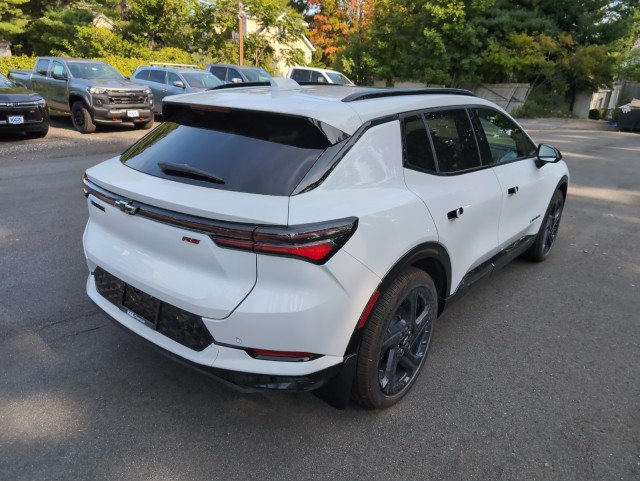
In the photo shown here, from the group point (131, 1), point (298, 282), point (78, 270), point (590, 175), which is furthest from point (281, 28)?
point (298, 282)

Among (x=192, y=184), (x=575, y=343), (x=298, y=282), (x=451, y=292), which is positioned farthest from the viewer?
(x=575, y=343)

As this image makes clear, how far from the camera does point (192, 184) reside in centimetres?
237

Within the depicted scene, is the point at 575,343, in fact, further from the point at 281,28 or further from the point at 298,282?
the point at 281,28

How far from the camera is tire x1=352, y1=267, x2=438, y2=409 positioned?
2473 millimetres

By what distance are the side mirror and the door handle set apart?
1.69 metres

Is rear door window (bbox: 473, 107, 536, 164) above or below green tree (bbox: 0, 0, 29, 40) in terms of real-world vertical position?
below

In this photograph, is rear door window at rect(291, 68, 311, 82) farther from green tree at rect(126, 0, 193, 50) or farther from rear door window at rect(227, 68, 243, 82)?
green tree at rect(126, 0, 193, 50)

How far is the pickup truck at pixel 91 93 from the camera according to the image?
12.3m

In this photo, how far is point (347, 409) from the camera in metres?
A: 2.77

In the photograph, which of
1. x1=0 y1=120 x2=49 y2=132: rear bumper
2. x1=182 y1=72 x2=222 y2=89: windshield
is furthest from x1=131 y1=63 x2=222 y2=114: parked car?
x1=0 y1=120 x2=49 y2=132: rear bumper

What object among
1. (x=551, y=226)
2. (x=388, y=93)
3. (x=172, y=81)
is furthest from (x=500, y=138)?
(x=172, y=81)

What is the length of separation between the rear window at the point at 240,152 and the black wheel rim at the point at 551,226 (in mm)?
3420

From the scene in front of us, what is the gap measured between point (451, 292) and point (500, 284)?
159cm

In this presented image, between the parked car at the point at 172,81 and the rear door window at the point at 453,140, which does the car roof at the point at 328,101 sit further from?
the parked car at the point at 172,81
